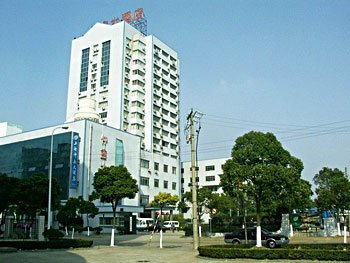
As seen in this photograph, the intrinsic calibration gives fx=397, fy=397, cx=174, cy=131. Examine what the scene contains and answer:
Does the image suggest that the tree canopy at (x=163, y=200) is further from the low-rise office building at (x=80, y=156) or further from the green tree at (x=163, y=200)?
the low-rise office building at (x=80, y=156)

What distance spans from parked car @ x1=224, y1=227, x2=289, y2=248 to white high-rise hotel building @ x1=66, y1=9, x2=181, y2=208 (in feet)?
166

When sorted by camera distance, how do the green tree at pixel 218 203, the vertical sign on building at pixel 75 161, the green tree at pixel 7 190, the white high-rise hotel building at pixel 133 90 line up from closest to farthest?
the green tree at pixel 7 190, the green tree at pixel 218 203, the vertical sign on building at pixel 75 161, the white high-rise hotel building at pixel 133 90

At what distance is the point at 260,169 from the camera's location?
73.4 feet

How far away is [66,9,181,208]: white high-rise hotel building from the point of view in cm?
8594

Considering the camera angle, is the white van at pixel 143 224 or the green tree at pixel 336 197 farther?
the white van at pixel 143 224

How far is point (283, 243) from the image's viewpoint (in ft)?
93.3

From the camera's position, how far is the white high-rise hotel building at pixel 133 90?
85.9 m

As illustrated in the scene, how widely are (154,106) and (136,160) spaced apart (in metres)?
16.7

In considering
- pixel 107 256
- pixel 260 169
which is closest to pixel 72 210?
pixel 107 256

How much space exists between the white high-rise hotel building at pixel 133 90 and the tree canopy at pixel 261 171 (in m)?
58.1

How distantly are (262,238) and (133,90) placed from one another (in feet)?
209

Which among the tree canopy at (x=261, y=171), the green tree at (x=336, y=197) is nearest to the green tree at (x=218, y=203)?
the green tree at (x=336, y=197)

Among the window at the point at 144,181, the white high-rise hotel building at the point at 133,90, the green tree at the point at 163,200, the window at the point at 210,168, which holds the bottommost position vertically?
the green tree at the point at 163,200

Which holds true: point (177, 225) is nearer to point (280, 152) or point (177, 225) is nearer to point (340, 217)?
point (340, 217)
